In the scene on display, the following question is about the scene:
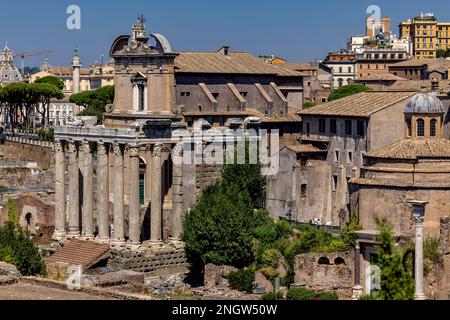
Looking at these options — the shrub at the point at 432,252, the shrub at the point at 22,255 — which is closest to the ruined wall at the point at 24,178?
the shrub at the point at 22,255

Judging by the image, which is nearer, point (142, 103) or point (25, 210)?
point (142, 103)

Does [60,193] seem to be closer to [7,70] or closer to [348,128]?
[348,128]

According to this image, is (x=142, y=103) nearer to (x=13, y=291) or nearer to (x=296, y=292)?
(x=296, y=292)

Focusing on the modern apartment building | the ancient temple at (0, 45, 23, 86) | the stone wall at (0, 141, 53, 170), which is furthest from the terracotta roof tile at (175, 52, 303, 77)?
the ancient temple at (0, 45, 23, 86)

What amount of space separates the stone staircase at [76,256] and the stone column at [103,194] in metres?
0.74

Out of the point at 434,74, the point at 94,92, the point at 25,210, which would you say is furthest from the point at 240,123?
the point at 94,92

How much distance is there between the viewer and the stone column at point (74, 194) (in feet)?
190

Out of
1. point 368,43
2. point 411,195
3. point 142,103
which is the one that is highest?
point 368,43

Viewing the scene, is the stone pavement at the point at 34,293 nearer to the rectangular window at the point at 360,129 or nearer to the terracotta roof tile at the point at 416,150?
the terracotta roof tile at the point at 416,150

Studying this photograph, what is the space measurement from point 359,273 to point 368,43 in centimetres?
10093

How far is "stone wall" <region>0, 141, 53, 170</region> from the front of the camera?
86.9 meters

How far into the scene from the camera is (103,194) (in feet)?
184

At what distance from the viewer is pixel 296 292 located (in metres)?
44.8

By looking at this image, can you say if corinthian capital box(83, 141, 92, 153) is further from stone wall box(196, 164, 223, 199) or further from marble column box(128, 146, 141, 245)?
stone wall box(196, 164, 223, 199)
